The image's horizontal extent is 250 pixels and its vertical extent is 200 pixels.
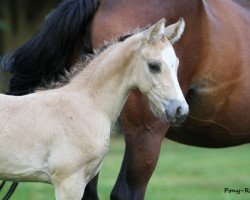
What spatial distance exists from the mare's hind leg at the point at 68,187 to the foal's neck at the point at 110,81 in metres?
0.51

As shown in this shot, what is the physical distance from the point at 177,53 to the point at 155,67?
1106mm

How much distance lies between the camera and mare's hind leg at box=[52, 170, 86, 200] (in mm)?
4551

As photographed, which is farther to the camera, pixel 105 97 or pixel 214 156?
pixel 214 156

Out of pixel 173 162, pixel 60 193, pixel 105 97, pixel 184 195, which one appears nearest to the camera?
pixel 60 193

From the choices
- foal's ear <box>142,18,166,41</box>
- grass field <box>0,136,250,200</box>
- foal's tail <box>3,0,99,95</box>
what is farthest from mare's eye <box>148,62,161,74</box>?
grass field <box>0,136,250,200</box>

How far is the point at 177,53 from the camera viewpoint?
5.76 metres

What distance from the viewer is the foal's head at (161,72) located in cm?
462

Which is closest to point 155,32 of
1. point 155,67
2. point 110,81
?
point 155,67

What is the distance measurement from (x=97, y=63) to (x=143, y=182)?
1.14 meters

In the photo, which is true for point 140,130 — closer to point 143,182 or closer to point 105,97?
point 143,182

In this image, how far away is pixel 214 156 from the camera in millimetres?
15258

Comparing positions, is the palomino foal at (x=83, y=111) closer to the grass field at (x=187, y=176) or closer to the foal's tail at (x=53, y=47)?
the foal's tail at (x=53, y=47)

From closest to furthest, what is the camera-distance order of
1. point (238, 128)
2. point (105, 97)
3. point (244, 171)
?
point (105, 97), point (238, 128), point (244, 171)

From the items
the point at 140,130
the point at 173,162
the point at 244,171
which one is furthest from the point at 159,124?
the point at 173,162
